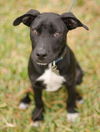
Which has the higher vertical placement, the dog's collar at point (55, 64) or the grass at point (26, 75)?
the dog's collar at point (55, 64)

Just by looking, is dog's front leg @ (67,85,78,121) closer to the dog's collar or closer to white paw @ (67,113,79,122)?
white paw @ (67,113,79,122)

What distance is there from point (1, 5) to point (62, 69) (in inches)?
133

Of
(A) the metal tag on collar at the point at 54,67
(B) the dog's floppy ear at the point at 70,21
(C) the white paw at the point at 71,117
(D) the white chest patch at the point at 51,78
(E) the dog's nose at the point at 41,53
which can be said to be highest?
(B) the dog's floppy ear at the point at 70,21

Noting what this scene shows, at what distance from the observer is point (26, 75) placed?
17.6 ft

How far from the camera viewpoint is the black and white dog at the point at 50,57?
374cm

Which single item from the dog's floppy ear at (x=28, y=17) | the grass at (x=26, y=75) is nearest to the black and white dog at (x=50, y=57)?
the dog's floppy ear at (x=28, y=17)

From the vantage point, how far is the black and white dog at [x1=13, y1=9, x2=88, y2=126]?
374 cm

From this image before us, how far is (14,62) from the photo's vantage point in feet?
18.7

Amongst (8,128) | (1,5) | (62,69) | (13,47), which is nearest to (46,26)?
(62,69)

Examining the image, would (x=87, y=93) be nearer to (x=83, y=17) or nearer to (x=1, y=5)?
(x=83, y=17)

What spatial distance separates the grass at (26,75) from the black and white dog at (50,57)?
0.16 m

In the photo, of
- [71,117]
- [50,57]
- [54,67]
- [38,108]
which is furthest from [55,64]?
[71,117]

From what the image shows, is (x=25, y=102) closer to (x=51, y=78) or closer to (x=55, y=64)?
(x=51, y=78)

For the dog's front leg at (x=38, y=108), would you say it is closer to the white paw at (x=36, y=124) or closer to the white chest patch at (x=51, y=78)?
the white paw at (x=36, y=124)
